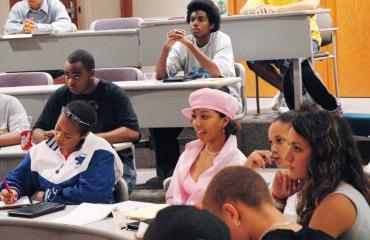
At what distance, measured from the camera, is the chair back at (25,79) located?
5520mm

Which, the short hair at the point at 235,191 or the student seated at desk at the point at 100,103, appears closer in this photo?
the short hair at the point at 235,191

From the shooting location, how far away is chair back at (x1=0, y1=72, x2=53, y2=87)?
5520 mm

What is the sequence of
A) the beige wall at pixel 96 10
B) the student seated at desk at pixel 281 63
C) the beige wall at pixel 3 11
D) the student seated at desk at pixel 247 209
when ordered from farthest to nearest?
the beige wall at pixel 96 10
the beige wall at pixel 3 11
the student seated at desk at pixel 281 63
the student seated at desk at pixel 247 209

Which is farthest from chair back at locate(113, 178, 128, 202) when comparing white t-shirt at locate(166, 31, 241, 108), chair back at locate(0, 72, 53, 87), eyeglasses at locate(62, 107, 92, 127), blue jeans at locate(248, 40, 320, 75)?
blue jeans at locate(248, 40, 320, 75)

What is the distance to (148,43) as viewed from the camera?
19.9ft

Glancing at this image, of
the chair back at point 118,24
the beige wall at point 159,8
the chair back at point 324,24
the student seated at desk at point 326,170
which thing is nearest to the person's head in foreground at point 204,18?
the chair back at point 324,24

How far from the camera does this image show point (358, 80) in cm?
790

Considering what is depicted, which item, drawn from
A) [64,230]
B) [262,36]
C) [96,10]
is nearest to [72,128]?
[64,230]

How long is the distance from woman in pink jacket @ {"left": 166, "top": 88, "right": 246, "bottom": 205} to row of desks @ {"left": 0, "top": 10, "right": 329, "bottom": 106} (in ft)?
6.05

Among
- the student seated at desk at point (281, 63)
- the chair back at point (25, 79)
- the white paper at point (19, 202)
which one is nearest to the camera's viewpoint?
the white paper at point (19, 202)

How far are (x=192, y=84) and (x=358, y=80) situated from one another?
148 inches

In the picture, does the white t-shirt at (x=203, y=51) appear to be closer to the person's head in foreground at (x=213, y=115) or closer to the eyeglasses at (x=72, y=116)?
the person's head in foreground at (x=213, y=115)

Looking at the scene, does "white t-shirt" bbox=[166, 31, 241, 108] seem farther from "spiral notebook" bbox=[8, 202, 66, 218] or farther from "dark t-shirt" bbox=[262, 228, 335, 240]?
"dark t-shirt" bbox=[262, 228, 335, 240]

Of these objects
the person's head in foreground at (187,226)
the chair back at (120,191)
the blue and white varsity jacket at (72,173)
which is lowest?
the chair back at (120,191)
